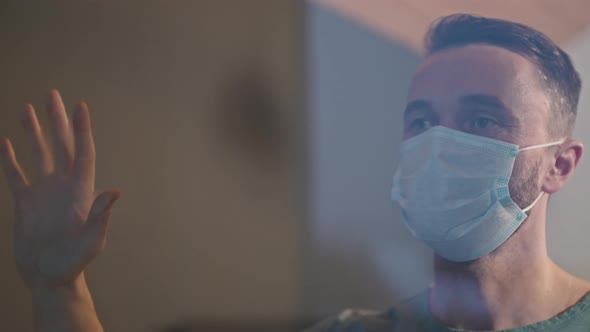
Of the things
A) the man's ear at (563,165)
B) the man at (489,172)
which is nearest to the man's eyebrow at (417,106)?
the man at (489,172)

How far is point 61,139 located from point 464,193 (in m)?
0.69

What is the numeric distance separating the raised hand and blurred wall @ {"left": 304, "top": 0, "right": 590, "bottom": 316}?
38 centimetres

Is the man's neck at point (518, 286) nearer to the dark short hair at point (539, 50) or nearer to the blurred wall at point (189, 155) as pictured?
the dark short hair at point (539, 50)

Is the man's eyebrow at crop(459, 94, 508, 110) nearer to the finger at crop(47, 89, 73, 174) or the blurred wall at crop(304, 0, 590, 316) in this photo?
the blurred wall at crop(304, 0, 590, 316)

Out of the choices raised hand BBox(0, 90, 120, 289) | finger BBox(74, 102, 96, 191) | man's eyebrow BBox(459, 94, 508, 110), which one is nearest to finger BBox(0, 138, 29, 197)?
raised hand BBox(0, 90, 120, 289)

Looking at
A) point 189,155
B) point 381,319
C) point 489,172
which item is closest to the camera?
point 489,172

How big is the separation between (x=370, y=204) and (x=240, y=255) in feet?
0.86

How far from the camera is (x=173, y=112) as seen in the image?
1.13m

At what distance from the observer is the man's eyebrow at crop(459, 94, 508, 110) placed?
0.88 meters

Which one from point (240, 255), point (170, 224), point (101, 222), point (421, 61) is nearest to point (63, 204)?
point (101, 222)

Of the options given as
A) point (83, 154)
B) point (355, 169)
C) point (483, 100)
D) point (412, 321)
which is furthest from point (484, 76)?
point (83, 154)

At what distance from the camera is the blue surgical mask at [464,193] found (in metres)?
0.87

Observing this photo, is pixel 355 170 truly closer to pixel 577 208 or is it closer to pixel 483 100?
pixel 483 100

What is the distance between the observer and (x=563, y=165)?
88cm
